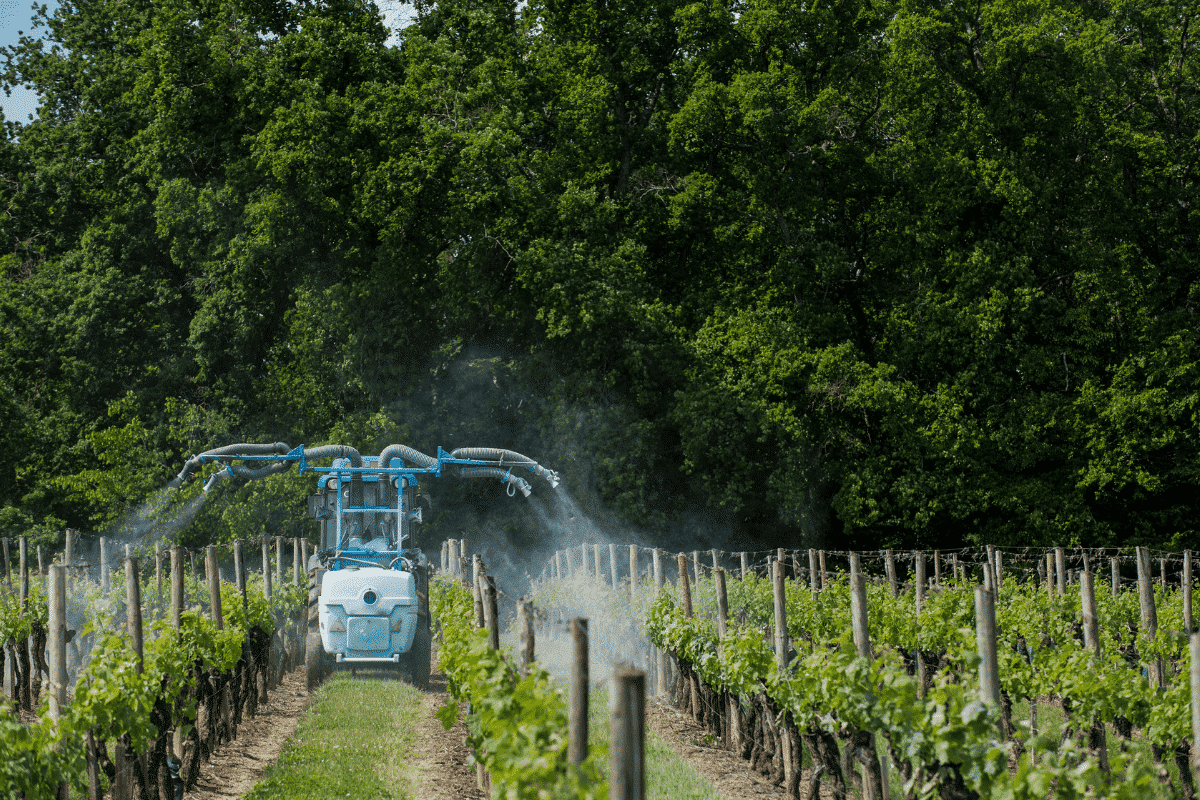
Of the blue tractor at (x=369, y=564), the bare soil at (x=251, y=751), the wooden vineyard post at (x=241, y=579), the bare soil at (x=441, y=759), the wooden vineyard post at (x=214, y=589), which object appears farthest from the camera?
the blue tractor at (x=369, y=564)

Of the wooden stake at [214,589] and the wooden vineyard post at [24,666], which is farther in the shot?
the wooden vineyard post at [24,666]

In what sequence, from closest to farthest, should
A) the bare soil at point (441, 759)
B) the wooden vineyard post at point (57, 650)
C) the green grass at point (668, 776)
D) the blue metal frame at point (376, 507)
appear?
the wooden vineyard post at point (57, 650) < the green grass at point (668, 776) < the bare soil at point (441, 759) < the blue metal frame at point (376, 507)

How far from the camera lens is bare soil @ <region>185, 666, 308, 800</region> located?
10484 mm

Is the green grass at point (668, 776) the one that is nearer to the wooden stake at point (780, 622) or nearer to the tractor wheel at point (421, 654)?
the wooden stake at point (780, 622)

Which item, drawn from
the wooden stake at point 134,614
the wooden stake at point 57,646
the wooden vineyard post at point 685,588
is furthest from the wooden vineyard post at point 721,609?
the wooden stake at point 57,646

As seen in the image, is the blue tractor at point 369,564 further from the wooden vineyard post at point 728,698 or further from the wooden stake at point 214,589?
the wooden vineyard post at point 728,698

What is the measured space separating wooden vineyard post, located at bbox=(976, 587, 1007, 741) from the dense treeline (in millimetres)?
19936

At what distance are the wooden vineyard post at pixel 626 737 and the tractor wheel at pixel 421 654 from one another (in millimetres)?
11616

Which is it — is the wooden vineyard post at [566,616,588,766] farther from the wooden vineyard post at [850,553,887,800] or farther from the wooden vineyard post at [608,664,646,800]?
the wooden vineyard post at [850,553,887,800]

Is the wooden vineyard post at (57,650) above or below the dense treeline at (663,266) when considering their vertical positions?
below

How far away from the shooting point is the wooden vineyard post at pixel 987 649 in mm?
7152

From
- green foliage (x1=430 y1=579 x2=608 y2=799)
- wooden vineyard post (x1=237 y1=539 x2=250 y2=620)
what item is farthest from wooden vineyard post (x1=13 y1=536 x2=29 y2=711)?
green foliage (x1=430 y1=579 x2=608 y2=799)

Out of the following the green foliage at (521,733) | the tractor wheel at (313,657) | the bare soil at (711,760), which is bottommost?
the bare soil at (711,760)

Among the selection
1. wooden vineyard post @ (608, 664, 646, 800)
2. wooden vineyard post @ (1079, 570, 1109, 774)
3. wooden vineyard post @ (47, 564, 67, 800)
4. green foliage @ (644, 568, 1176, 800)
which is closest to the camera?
wooden vineyard post @ (608, 664, 646, 800)
